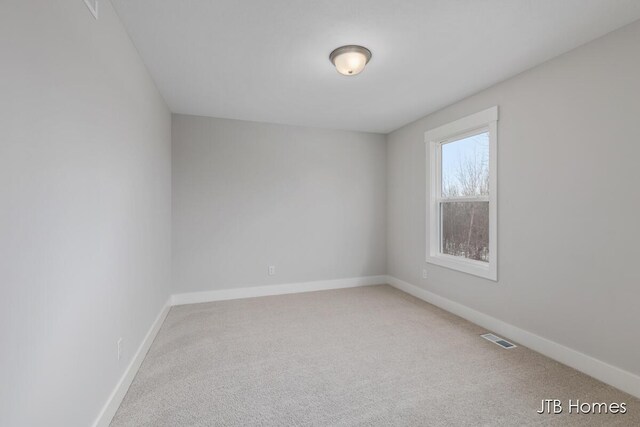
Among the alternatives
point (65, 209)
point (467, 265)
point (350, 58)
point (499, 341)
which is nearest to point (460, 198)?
point (467, 265)

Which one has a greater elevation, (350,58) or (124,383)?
(350,58)

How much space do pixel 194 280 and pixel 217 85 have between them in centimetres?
245

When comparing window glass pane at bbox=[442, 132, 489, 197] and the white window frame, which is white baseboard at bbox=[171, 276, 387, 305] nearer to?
the white window frame

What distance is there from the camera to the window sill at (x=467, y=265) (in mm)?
3010

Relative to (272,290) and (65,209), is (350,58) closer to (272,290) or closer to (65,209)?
(65,209)

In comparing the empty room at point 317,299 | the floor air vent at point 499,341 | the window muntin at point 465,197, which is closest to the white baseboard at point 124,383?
the empty room at point 317,299

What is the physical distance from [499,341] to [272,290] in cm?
279

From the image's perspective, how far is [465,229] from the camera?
3490 millimetres

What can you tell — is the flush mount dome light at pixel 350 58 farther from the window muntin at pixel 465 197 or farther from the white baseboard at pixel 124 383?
the white baseboard at pixel 124 383

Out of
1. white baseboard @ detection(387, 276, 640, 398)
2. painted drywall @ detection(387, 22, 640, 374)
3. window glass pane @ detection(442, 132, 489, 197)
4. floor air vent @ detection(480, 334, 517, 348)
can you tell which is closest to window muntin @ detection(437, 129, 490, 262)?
window glass pane @ detection(442, 132, 489, 197)

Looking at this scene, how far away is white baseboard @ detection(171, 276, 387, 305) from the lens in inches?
155

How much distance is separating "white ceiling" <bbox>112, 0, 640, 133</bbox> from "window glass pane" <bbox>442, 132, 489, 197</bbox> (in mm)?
572

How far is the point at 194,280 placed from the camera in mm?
3955

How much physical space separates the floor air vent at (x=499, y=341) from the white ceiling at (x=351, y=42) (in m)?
2.43
